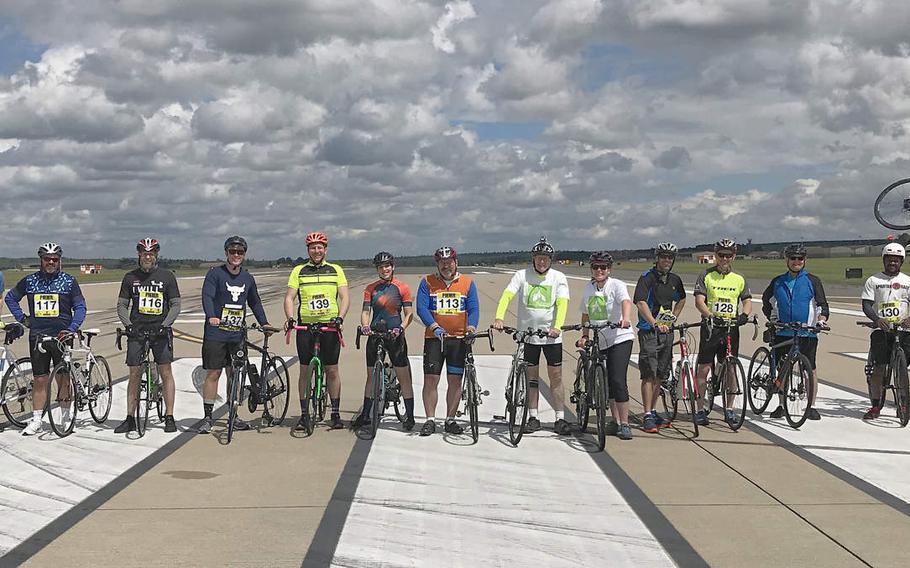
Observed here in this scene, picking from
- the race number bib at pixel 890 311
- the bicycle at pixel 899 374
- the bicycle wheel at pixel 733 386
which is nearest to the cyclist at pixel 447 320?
the bicycle wheel at pixel 733 386

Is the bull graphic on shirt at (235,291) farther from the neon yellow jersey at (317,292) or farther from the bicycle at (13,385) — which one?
the bicycle at (13,385)

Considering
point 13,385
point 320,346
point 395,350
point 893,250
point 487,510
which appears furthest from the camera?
point 893,250

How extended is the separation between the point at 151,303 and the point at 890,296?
25.3 ft

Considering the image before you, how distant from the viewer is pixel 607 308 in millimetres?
8258

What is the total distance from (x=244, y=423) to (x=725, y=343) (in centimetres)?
509

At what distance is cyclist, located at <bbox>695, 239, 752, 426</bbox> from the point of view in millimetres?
8703

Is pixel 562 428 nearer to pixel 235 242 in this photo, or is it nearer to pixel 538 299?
pixel 538 299

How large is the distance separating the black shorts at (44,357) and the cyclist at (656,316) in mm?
5735

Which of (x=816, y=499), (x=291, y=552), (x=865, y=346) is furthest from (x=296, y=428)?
(x=865, y=346)

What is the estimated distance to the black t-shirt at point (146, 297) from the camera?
8.21 metres

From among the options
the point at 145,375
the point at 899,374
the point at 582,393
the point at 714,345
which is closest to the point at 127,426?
the point at 145,375

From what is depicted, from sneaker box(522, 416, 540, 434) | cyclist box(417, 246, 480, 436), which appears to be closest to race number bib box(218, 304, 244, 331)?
cyclist box(417, 246, 480, 436)

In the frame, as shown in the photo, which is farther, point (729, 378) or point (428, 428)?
point (729, 378)

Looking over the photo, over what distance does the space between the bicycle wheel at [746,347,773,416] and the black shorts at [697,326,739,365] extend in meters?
0.33
